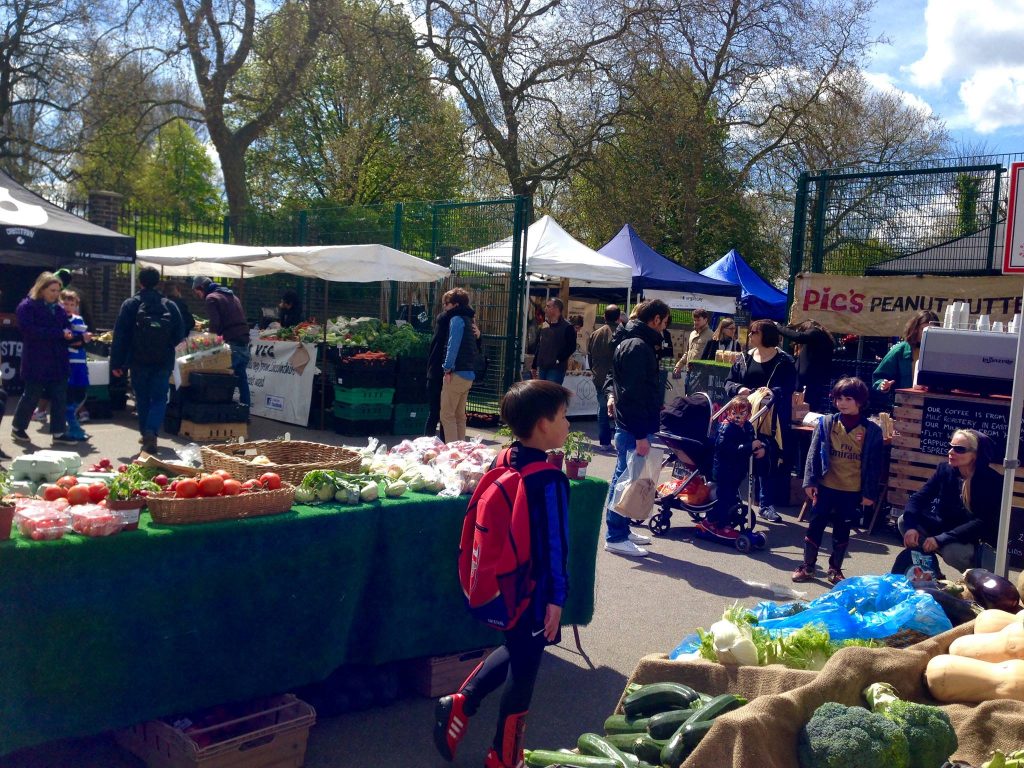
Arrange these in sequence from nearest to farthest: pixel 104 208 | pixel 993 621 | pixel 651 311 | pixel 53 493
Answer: pixel 53 493 < pixel 993 621 < pixel 651 311 < pixel 104 208

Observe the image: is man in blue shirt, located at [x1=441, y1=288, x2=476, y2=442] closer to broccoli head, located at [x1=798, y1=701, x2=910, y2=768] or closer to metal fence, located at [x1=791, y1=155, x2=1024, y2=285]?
metal fence, located at [x1=791, y1=155, x2=1024, y2=285]

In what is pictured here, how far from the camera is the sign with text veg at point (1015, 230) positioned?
535cm

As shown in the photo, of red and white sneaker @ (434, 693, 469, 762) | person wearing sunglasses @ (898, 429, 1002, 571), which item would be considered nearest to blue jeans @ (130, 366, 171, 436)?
red and white sneaker @ (434, 693, 469, 762)

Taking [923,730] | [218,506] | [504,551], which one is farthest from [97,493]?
[923,730]

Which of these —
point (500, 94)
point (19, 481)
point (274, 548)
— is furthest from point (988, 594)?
point (500, 94)

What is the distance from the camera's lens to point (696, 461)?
27.3ft

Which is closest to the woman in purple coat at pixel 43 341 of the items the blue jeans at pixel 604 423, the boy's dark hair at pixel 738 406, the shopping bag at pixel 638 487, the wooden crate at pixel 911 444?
the shopping bag at pixel 638 487

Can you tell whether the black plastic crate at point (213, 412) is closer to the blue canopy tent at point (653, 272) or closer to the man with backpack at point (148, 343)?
the man with backpack at point (148, 343)

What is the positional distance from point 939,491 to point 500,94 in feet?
65.0

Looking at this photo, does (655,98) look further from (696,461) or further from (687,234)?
(696,461)

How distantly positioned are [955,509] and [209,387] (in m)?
8.47

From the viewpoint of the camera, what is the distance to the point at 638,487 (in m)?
7.37

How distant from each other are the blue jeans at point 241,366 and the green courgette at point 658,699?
909 cm

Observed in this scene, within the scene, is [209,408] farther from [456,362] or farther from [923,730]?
[923,730]
